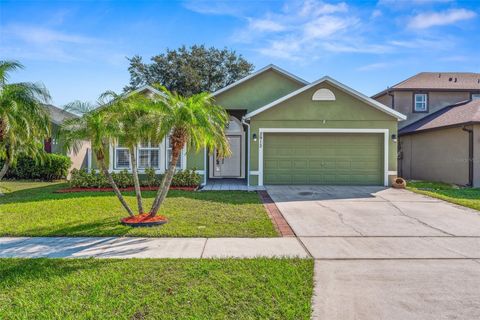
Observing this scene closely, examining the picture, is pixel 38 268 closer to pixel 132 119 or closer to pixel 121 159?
pixel 132 119

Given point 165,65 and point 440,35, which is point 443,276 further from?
point 165,65

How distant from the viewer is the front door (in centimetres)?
1872

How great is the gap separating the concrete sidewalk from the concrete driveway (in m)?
0.65

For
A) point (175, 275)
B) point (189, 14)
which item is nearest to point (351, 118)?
point (189, 14)

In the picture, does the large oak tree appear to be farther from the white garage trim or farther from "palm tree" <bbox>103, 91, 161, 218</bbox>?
"palm tree" <bbox>103, 91, 161, 218</bbox>

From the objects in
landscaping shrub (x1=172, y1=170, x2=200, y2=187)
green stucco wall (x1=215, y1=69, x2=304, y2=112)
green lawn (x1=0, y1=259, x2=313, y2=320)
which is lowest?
green lawn (x1=0, y1=259, x2=313, y2=320)

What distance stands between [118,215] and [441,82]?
2142 cm

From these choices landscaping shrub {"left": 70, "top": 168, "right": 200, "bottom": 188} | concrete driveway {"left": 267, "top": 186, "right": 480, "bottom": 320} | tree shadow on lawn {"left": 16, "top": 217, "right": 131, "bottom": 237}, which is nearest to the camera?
concrete driveway {"left": 267, "top": 186, "right": 480, "bottom": 320}

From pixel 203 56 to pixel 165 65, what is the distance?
13.5ft

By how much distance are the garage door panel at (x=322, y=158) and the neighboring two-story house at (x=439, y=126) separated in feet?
13.6

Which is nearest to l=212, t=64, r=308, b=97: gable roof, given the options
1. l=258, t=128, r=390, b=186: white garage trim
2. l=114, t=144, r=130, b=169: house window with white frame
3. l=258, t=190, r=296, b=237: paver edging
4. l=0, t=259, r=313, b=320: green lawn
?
l=258, t=128, r=390, b=186: white garage trim

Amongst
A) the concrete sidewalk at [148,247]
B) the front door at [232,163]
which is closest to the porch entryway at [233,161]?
the front door at [232,163]

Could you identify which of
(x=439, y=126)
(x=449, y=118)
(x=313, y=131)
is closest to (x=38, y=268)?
(x=313, y=131)

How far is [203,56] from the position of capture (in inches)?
1410
